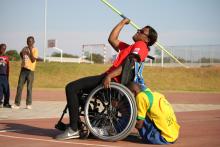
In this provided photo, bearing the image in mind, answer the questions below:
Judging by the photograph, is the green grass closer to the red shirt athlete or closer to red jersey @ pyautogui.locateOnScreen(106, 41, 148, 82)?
the red shirt athlete

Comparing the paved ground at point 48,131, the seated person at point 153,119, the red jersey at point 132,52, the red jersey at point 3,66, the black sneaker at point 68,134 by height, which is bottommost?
the paved ground at point 48,131

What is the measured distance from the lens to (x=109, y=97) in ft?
23.7

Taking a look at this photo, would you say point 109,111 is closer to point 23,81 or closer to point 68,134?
point 68,134

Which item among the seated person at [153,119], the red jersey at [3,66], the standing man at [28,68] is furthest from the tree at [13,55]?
the seated person at [153,119]

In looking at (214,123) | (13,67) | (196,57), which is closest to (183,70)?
(196,57)

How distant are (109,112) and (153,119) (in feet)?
2.12

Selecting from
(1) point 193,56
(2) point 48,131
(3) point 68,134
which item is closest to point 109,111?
(3) point 68,134

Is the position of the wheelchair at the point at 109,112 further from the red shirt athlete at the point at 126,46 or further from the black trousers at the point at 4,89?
the black trousers at the point at 4,89

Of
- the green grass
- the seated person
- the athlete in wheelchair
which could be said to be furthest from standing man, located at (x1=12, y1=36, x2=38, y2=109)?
the green grass

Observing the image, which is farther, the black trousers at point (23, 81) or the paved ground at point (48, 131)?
the black trousers at point (23, 81)

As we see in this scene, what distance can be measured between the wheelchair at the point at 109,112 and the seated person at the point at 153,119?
17 centimetres

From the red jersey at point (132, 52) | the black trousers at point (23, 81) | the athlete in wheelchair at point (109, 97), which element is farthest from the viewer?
the black trousers at point (23, 81)

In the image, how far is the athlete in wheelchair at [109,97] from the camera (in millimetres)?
7109

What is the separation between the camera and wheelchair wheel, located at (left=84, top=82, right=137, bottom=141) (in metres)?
6.98
